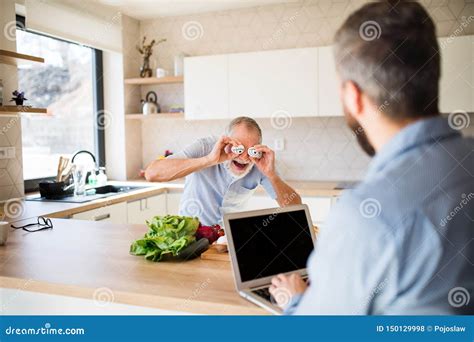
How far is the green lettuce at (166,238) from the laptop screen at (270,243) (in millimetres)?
303

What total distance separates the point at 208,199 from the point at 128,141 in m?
2.19

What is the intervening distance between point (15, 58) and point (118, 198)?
1.06m

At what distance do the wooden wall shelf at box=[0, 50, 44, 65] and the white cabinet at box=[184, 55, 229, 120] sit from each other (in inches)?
48.1

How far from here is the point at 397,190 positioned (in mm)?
770

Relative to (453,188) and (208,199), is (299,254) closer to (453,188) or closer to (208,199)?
(453,188)

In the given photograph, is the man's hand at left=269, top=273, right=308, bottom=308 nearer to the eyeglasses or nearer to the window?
the eyeglasses

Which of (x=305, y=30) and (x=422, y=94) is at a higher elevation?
(x=305, y=30)

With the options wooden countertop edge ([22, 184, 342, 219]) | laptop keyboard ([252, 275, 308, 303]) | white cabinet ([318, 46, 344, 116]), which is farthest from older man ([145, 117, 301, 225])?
white cabinet ([318, 46, 344, 116])

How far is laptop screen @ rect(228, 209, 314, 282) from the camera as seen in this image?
1.25m

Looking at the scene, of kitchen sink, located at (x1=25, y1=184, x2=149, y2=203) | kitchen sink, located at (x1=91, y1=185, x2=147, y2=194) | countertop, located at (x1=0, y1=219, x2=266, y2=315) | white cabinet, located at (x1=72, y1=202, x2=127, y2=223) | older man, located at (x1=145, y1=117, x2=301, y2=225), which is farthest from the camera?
kitchen sink, located at (x1=91, y1=185, x2=147, y2=194)

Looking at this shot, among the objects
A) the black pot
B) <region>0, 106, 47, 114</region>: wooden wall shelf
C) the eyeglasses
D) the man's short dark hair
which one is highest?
<region>0, 106, 47, 114</region>: wooden wall shelf

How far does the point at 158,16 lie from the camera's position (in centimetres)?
416
